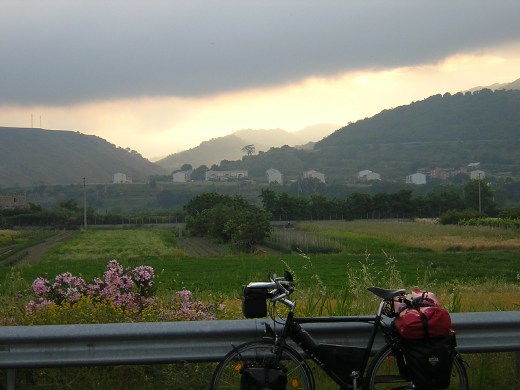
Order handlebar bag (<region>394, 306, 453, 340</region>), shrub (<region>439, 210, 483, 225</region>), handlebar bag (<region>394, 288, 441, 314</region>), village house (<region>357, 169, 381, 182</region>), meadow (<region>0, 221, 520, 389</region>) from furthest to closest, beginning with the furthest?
1. village house (<region>357, 169, 381, 182</region>)
2. shrub (<region>439, 210, 483, 225</region>)
3. meadow (<region>0, 221, 520, 389</region>)
4. handlebar bag (<region>394, 288, 441, 314</region>)
5. handlebar bag (<region>394, 306, 453, 340</region>)

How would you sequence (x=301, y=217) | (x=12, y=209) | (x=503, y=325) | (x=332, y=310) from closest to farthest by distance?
1. (x=503, y=325)
2. (x=332, y=310)
3. (x=301, y=217)
4. (x=12, y=209)

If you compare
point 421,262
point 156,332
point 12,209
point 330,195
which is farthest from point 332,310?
point 330,195

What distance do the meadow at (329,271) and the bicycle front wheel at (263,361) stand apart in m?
0.76

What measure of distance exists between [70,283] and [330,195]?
14215cm

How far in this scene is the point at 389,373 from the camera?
5.20 m

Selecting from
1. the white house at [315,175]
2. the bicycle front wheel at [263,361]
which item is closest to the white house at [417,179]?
the white house at [315,175]

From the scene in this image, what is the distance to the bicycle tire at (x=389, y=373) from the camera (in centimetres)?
508

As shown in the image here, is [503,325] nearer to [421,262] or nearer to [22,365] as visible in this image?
[22,365]

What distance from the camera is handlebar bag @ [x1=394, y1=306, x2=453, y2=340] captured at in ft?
15.8

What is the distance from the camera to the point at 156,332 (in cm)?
511

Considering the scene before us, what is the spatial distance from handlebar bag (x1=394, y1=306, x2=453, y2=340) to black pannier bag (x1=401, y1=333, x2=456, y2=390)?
62 mm

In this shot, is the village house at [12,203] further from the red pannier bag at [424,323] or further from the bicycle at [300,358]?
the red pannier bag at [424,323]

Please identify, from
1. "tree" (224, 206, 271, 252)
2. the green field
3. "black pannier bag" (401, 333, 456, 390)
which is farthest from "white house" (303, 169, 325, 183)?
"black pannier bag" (401, 333, 456, 390)

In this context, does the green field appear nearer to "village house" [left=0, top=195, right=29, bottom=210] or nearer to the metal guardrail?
the metal guardrail
